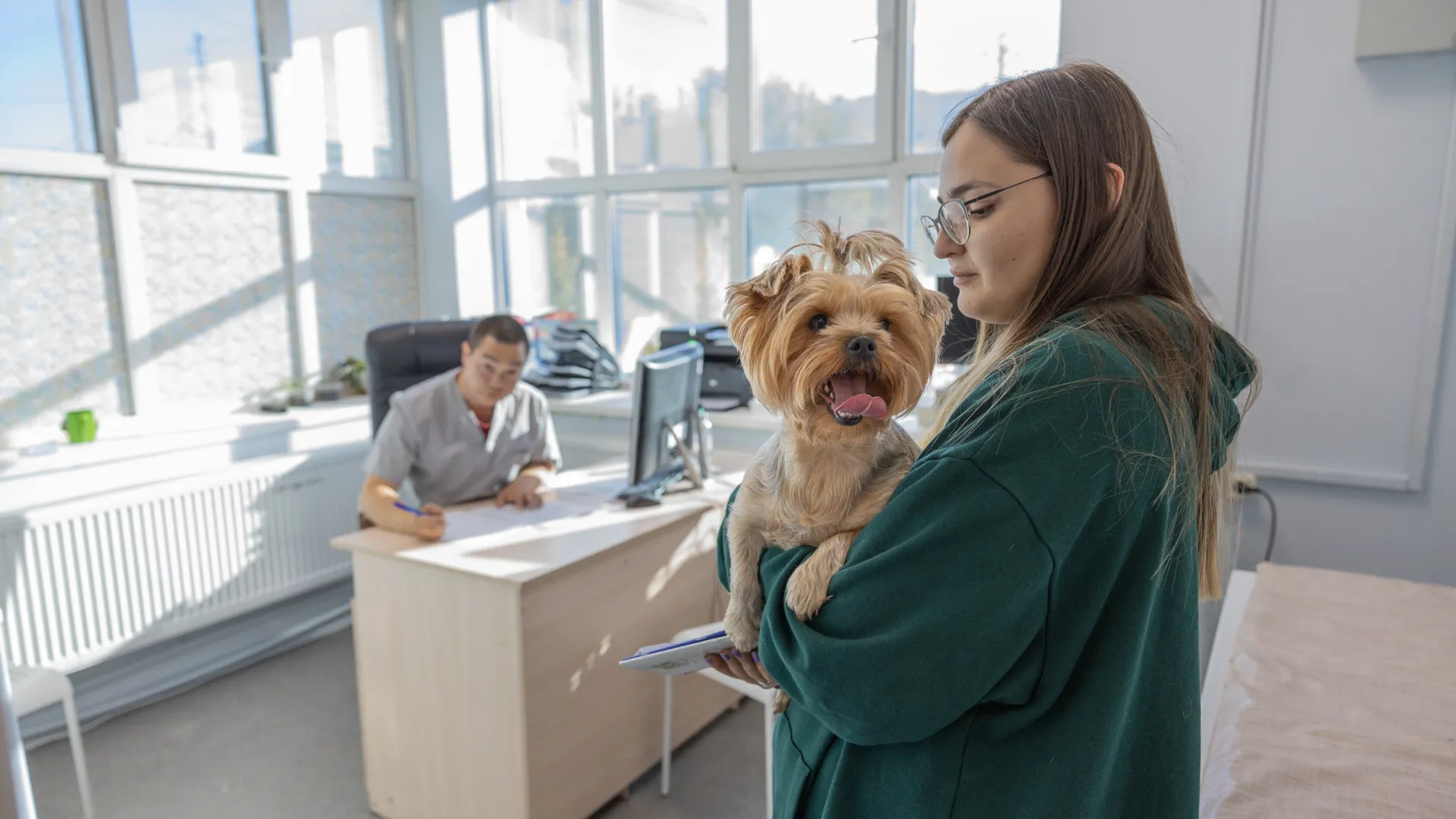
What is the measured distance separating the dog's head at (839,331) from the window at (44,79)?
3.08 metres

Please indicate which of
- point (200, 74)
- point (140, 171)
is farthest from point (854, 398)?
point (200, 74)

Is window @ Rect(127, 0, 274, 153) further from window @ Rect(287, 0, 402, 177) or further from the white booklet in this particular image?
the white booklet

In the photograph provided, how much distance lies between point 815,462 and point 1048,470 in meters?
0.32

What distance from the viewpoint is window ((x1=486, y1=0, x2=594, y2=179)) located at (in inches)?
159

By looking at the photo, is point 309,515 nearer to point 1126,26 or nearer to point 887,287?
point 887,287

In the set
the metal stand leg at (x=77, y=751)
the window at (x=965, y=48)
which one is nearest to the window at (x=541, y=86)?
the window at (x=965, y=48)

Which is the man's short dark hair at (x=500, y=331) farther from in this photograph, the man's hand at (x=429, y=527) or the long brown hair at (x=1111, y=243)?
the long brown hair at (x=1111, y=243)

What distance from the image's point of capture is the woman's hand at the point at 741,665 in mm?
1022

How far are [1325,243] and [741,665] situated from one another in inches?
90.4

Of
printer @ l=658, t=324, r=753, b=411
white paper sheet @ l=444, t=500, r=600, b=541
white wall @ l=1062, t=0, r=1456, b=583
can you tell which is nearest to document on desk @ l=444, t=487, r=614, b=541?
white paper sheet @ l=444, t=500, r=600, b=541

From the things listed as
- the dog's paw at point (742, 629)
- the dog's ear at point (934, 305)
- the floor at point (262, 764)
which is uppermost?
the dog's ear at point (934, 305)

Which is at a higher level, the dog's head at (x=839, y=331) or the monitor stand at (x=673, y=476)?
the dog's head at (x=839, y=331)

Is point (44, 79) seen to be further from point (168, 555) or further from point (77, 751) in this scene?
point (77, 751)

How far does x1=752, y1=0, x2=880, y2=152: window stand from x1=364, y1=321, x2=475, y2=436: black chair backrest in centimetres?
156
